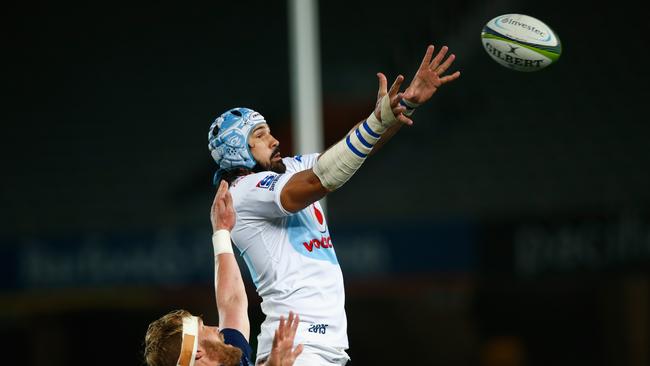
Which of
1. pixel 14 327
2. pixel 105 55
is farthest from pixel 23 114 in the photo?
pixel 14 327

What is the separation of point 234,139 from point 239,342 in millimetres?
912

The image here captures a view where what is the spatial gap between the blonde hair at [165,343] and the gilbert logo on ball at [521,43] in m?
2.08

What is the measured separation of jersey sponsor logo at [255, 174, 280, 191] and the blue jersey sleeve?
625 millimetres

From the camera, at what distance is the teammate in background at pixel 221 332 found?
13.3 feet

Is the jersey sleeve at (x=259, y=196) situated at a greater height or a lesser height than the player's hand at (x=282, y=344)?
greater

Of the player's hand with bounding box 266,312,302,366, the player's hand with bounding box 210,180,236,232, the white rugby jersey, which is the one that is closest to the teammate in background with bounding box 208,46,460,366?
the white rugby jersey

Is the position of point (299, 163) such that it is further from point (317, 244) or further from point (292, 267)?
point (292, 267)

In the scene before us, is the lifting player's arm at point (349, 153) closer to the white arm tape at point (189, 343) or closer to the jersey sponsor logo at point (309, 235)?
the jersey sponsor logo at point (309, 235)

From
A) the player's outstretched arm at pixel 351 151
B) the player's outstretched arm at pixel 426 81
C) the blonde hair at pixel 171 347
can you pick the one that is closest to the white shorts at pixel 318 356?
the blonde hair at pixel 171 347

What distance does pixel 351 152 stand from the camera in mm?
4371

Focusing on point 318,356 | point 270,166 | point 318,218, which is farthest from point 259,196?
point 318,356

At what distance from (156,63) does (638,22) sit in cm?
605

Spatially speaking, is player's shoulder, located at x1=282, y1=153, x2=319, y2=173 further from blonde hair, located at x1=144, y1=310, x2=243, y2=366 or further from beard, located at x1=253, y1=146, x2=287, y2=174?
blonde hair, located at x1=144, y1=310, x2=243, y2=366

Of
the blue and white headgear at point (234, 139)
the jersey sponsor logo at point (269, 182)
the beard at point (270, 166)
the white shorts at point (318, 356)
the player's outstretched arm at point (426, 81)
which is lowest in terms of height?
the white shorts at point (318, 356)
